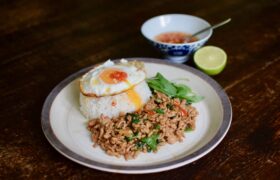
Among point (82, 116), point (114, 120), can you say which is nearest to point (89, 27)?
point (82, 116)

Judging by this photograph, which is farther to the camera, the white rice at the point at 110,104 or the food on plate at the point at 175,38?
the food on plate at the point at 175,38

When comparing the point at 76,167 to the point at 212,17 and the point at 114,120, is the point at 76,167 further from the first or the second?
the point at 212,17

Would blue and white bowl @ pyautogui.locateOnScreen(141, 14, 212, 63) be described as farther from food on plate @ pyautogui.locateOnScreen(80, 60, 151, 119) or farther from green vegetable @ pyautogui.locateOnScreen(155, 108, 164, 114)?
green vegetable @ pyautogui.locateOnScreen(155, 108, 164, 114)

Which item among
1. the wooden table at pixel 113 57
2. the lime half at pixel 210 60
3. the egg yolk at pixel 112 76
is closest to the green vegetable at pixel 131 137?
the wooden table at pixel 113 57

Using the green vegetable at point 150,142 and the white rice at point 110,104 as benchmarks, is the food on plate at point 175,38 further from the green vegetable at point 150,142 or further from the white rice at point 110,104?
the green vegetable at point 150,142

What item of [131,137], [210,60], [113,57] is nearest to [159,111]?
[131,137]
